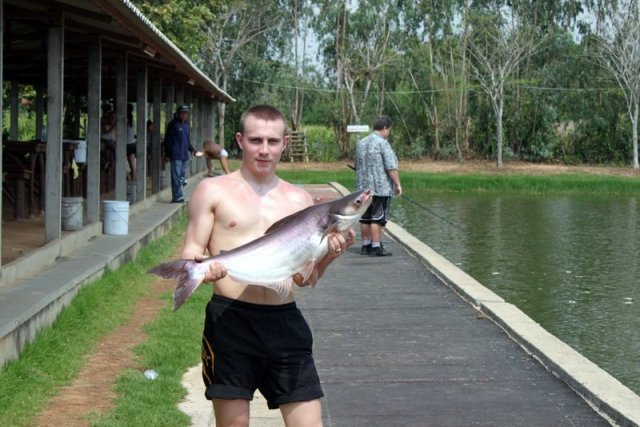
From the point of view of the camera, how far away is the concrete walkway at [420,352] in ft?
21.1

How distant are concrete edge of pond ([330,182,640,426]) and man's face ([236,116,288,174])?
2.63m

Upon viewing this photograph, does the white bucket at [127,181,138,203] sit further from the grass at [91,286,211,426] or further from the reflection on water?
the grass at [91,286,211,426]

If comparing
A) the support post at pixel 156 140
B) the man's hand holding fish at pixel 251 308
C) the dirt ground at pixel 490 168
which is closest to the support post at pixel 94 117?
the support post at pixel 156 140

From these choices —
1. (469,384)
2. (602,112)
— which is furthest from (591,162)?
(469,384)

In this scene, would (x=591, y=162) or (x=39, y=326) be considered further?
(x=591, y=162)

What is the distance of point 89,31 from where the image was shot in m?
12.9

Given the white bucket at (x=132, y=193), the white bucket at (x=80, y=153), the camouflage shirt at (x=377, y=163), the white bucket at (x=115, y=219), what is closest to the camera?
the white bucket at (x=115, y=219)

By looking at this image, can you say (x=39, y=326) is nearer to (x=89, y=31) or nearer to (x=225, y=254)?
(x=225, y=254)

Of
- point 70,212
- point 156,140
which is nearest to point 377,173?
point 70,212

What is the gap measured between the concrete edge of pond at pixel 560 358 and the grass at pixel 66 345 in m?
2.35

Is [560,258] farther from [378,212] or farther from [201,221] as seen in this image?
[201,221]

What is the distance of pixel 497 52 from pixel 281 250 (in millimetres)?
48355

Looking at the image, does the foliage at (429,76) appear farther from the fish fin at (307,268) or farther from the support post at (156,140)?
the fish fin at (307,268)

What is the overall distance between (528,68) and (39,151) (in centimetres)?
4561
